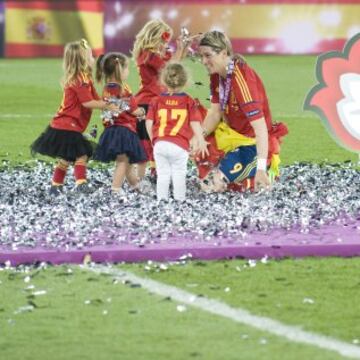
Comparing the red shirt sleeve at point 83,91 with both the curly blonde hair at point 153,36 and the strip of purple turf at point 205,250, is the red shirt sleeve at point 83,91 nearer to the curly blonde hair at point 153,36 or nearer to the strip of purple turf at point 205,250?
the curly blonde hair at point 153,36

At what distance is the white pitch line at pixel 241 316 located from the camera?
23.7 ft

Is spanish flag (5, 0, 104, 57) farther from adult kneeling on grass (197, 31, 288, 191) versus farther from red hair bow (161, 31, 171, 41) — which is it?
adult kneeling on grass (197, 31, 288, 191)

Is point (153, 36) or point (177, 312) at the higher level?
point (153, 36)

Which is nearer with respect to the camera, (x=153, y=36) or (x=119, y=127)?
(x=119, y=127)

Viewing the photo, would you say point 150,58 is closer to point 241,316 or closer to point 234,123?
point 234,123

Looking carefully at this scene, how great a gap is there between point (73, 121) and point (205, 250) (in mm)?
3319


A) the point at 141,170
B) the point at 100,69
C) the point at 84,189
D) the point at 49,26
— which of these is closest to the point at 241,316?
the point at 84,189

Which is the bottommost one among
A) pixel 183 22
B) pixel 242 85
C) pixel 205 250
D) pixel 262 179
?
pixel 205 250

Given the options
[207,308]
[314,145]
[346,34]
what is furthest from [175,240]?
[346,34]

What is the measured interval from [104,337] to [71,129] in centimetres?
513

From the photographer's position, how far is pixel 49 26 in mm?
33312

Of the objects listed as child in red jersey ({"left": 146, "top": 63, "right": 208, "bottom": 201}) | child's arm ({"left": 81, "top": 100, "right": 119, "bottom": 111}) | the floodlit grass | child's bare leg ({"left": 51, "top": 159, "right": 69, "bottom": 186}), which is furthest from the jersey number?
the floodlit grass

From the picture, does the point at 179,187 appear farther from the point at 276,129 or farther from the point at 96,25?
the point at 96,25

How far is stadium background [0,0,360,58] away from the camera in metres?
33.2
